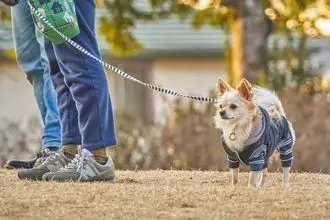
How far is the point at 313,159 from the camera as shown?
15180mm

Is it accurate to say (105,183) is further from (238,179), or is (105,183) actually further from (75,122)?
(238,179)

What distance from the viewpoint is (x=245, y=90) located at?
8656 millimetres

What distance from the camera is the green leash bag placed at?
830 centimetres

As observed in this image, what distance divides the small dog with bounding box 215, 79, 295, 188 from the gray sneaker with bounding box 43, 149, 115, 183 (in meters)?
0.82

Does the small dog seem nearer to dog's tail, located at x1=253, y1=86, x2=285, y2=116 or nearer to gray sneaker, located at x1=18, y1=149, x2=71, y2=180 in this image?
dog's tail, located at x1=253, y1=86, x2=285, y2=116

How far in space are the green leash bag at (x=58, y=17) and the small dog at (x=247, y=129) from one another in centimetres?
112

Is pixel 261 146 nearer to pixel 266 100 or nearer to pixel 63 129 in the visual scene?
pixel 266 100

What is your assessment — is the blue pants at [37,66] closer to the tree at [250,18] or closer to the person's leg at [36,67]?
the person's leg at [36,67]

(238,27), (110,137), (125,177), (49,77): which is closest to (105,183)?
(110,137)

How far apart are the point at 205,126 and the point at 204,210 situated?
803 centimetres

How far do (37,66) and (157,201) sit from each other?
8.59 feet

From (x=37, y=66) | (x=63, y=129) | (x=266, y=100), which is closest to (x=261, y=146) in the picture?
(x=266, y=100)

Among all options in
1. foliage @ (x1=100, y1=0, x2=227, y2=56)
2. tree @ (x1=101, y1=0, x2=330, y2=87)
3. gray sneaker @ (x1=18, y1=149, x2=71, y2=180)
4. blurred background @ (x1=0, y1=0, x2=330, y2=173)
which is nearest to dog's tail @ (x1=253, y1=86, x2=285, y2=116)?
gray sneaker @ (x1=18, y1=149, x2=71, y2=180)

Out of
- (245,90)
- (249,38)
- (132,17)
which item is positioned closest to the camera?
(245,90)
